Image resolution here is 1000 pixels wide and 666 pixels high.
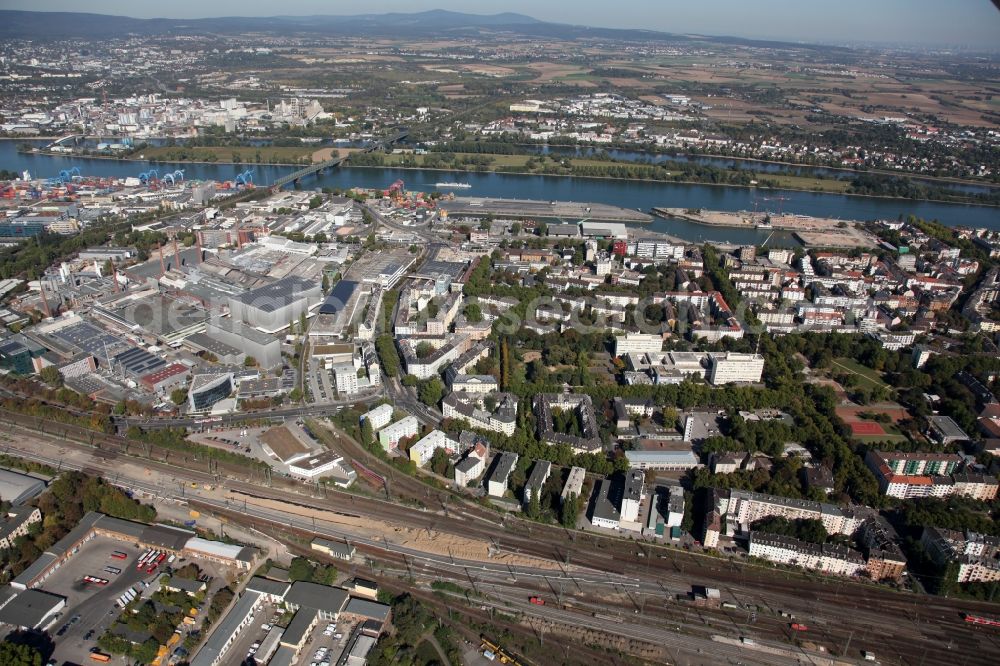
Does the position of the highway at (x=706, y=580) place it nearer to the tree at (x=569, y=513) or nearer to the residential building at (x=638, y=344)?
the tree at (x=569, y=513)

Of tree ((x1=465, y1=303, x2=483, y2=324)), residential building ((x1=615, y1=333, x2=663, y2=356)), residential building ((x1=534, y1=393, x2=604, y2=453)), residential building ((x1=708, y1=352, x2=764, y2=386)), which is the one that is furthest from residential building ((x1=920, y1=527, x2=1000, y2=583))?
tree ((x1=465, y1=303, x2=483, y2=324))

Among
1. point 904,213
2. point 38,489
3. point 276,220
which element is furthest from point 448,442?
point 904,213

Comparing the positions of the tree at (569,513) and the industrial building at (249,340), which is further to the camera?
the industrial building at (249,340)

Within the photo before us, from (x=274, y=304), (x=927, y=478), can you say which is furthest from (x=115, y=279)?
(x=927, y=478)

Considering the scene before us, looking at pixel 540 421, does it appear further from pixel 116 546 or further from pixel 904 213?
pixel 904 213

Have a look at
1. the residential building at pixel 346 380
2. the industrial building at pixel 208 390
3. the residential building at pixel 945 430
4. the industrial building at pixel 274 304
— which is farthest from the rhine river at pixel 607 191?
the industrial building at pixel 208 390

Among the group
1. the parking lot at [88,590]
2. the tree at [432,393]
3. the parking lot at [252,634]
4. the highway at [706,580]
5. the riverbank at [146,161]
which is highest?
the riverbank at [146,161]
